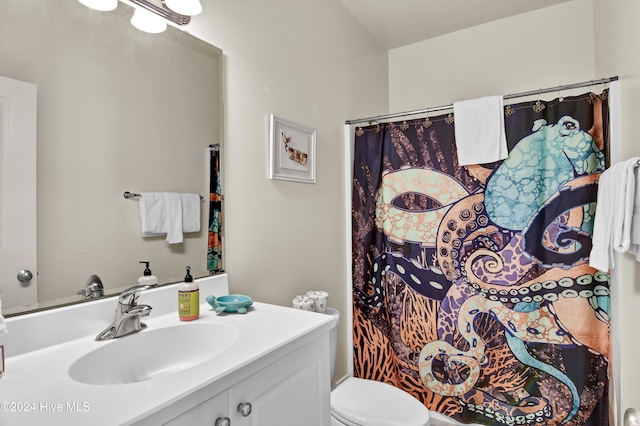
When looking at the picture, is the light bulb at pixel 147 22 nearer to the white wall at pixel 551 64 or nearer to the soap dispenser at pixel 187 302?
the soap dispenser at pixel 187 302

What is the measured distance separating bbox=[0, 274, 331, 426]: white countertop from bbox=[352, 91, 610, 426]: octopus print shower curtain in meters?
1.15

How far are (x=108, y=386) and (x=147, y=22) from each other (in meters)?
1.14

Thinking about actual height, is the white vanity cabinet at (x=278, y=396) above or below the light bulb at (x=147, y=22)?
below

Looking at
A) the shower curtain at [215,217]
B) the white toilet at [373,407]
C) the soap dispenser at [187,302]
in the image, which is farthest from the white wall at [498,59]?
the soap dispenser at [187,302]

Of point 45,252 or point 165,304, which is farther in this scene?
point 165,304

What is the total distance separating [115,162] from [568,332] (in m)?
2.13

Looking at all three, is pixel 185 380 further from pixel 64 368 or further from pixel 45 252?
pixel 45 252

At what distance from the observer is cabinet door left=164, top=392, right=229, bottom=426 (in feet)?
2.28

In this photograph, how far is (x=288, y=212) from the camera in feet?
5.83

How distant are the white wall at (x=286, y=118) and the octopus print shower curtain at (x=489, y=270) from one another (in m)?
0.24

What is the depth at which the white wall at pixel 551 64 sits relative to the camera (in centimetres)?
144

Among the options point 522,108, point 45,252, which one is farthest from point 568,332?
point 45,252

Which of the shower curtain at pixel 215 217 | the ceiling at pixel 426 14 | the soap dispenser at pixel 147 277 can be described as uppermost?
the ceiling at pixel 426 14

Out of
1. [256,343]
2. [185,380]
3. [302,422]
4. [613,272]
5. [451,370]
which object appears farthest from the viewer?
[451,370]
